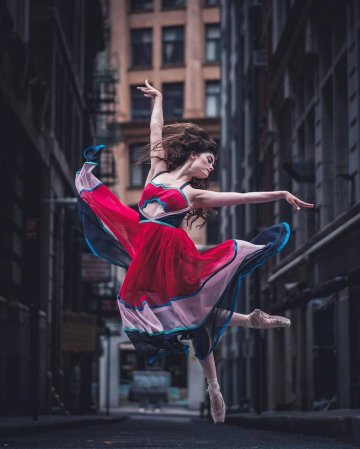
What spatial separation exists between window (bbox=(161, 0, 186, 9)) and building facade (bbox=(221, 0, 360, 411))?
2422cm

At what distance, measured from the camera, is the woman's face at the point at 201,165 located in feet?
26.1

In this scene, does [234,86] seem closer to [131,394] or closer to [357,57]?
[131,394]

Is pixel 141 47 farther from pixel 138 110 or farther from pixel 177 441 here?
pixel 177 441

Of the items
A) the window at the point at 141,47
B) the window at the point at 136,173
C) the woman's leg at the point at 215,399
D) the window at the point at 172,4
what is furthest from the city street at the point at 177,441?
the window at the point at 172,4

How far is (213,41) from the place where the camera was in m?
63.6

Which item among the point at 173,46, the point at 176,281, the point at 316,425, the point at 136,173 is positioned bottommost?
the point at 316,425

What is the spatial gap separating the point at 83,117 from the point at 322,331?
21.1m

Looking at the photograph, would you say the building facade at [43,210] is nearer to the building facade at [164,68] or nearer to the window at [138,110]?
the building facade at [164,68]

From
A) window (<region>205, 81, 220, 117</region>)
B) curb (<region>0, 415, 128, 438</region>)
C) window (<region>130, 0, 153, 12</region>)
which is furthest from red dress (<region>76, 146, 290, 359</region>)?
window (<region>130, 0, 153, 12</region>)

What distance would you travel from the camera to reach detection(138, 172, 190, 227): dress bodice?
7668 millimetres

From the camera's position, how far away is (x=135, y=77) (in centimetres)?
6431

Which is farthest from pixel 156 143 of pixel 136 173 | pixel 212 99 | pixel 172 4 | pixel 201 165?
pixel 172 4

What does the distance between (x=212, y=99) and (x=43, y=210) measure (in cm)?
3543

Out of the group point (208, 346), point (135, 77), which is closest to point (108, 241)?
point (208, 346)
